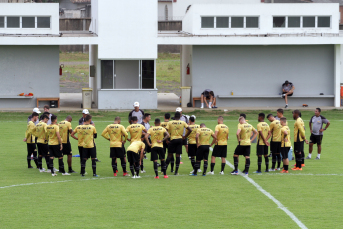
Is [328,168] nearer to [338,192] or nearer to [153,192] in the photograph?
[338,192]

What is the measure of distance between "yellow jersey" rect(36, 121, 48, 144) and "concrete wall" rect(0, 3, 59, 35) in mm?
18490

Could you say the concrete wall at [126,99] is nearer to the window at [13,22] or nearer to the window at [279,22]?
the window at [13,22]

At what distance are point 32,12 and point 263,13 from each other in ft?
48.9

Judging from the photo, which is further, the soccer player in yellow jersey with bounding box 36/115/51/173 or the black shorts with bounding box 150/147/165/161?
the soccer player in yellow jersey with bounding box 36/115/51/173

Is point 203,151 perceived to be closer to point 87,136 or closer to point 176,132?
point 176,132

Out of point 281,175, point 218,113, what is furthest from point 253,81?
point 281,175

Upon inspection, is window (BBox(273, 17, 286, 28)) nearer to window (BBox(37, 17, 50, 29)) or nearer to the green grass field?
window (BBox(37, 17, 50, 29))

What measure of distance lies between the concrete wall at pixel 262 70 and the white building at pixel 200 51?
0.22 feet

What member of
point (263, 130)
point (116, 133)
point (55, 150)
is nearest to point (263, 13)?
point (263, 130)

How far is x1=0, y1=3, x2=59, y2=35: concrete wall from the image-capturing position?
32344mm

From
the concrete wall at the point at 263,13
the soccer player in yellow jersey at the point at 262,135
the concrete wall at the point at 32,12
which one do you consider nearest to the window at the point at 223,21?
the concrete wall at the point at 263,13

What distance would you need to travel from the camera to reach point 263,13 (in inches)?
1329

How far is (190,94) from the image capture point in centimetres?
3438

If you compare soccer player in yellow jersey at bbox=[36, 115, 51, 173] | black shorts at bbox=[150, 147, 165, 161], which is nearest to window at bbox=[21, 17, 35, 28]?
soccer player in yellow jersey at bbox=[36, 115, 51, 173]
